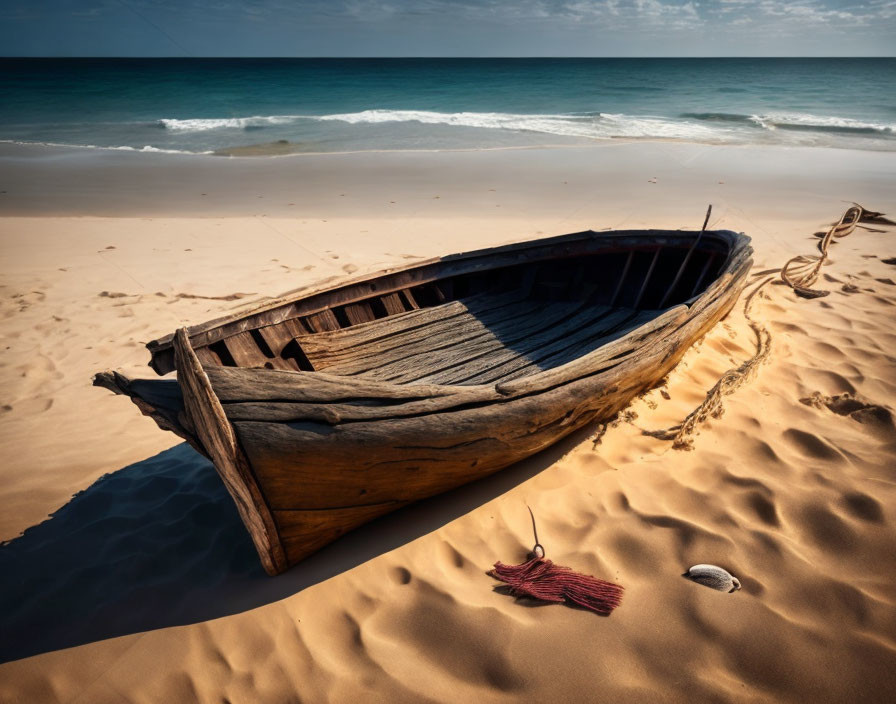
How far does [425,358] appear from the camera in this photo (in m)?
3.59

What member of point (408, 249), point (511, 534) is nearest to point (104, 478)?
point (511, 534)

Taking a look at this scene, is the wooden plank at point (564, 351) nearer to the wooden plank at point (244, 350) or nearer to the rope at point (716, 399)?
the rope at point (716, 399)

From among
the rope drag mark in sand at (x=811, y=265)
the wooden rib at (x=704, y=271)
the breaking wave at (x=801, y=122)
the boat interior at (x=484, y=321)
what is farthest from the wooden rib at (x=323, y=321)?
the breaking wave at (x=801, y=122)

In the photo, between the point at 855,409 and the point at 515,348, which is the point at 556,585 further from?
the point at 855,409

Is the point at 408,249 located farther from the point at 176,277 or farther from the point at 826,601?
the point at 826,601

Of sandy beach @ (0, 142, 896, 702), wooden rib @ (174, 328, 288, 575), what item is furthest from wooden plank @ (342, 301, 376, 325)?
wooden rib @ (174, 328, 288, 575)

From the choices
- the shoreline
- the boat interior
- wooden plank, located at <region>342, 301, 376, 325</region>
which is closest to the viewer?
the boat interior

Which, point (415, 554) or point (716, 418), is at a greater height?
point (716, 418)

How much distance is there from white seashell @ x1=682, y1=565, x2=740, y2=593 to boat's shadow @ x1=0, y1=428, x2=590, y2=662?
86 cm

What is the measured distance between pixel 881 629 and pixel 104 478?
12.7 feet

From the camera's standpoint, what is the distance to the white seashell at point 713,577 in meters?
2.11

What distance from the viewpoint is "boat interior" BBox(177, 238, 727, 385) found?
3.34m

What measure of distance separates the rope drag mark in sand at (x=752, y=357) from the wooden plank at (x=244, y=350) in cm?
232

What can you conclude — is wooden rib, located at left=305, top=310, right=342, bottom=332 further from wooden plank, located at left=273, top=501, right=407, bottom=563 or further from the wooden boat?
wooden plank, located at left=273, top=501, right=407, bottom=563
